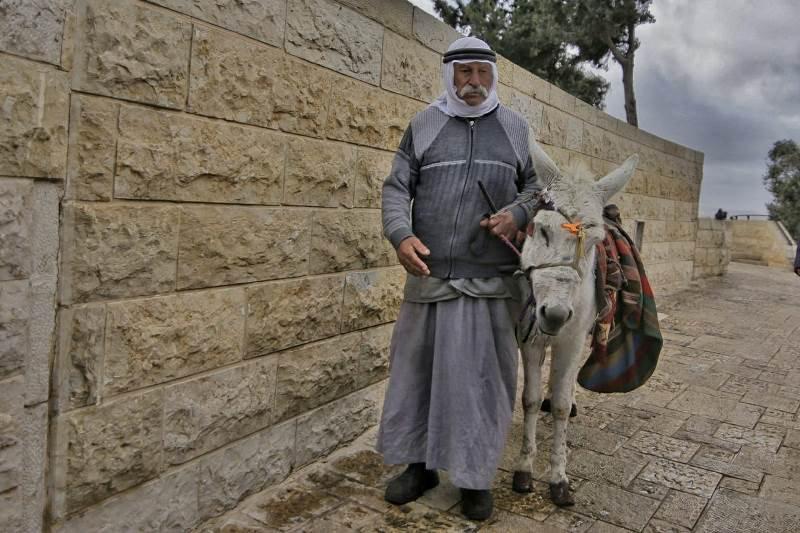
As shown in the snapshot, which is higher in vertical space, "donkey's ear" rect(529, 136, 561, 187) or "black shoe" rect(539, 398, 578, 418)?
"donkey's ear" rect(529, 136, 561, 187)

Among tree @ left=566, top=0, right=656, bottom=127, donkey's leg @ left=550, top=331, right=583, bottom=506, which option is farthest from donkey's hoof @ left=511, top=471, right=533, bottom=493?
tree @ left=566, top=0, right=656, bottom=127

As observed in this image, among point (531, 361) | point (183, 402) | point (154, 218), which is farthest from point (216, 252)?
point (531, 361)

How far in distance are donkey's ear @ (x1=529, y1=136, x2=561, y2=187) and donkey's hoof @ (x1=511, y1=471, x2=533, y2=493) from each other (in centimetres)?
150

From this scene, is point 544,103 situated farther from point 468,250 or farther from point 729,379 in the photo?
point 468,250

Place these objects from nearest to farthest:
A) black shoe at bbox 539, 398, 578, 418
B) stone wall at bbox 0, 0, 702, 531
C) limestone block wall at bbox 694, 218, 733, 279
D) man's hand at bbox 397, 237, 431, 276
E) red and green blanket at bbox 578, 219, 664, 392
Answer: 1. stone wall at bbox 0, 0, 702, 531
2. man's hand at bbox 397, 237, 431, 276
3. red and green blanket at bbox 578, 219, 664, 392
4. black shoe at bbox 539, 398, 578, 418
5. limestone block wall at bbox 694, 218, 733, 279

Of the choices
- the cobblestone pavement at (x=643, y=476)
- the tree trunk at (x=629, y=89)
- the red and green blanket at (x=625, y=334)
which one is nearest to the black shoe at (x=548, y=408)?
the cobblestone pavement at (x=643, y=476)

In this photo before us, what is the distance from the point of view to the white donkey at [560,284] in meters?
2.71

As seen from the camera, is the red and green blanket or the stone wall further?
the red and green blanket

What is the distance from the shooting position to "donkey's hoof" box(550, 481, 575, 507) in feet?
10.6

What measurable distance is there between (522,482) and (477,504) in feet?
1.40

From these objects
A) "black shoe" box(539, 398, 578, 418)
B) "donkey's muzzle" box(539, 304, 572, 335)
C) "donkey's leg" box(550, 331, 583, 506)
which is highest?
"donkey's muzzle" box(539, 304, 572, 335)

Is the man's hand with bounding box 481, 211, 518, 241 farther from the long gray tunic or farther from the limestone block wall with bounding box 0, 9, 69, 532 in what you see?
the limestone block wall with bounding box 0, 9, 69, 532

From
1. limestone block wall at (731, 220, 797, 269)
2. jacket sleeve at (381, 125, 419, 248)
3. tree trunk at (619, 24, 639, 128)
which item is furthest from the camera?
tree trunk at (619, 24, 639, 128)

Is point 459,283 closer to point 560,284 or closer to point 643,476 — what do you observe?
point 560,284
